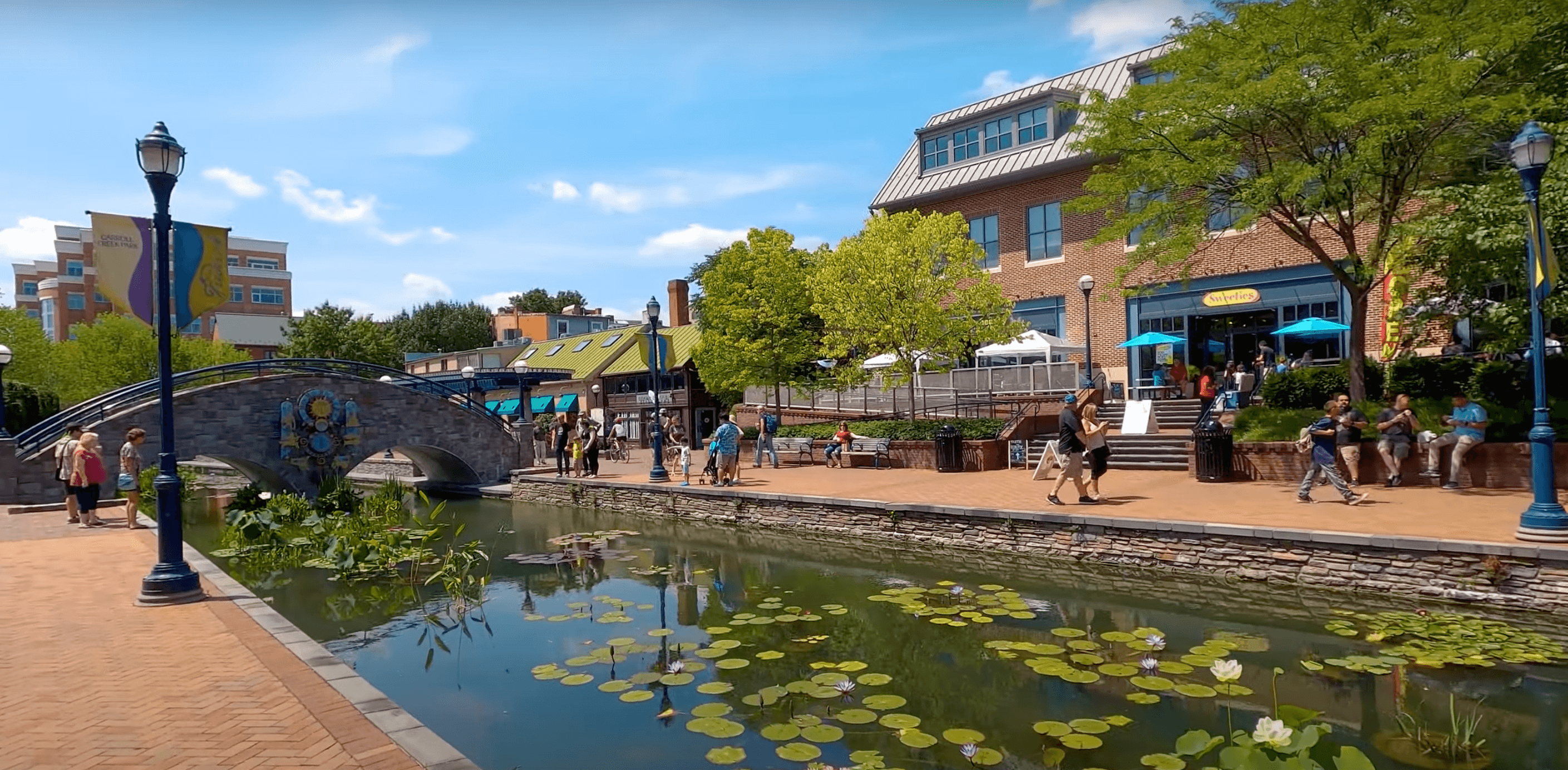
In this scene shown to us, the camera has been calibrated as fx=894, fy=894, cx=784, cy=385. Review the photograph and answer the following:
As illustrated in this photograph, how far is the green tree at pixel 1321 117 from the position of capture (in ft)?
44.7

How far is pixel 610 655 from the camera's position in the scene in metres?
8.16

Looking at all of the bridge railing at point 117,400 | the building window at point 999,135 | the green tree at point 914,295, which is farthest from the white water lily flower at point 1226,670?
the building window at point 999,135

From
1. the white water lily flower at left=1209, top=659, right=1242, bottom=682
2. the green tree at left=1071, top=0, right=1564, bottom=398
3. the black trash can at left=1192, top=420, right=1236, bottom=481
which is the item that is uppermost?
the green tree at left=1071, top=0, right=1564, bottom=398

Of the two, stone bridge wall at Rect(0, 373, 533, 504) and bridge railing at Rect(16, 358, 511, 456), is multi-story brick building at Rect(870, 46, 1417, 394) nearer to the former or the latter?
stone bridge wall at Rect(0, 373, 533, 504)

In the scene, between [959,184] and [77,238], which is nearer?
[959,184]

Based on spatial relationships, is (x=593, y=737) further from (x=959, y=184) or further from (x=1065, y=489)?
(x=959, y=184)

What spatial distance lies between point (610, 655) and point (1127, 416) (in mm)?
14999

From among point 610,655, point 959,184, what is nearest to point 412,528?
point 610,655

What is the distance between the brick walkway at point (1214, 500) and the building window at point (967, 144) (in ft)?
50.4

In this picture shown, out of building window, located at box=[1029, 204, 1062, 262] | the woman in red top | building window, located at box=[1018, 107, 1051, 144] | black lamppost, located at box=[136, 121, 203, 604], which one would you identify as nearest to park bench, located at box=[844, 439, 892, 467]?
building window, located at box=[1029, 204, 1062, 262]

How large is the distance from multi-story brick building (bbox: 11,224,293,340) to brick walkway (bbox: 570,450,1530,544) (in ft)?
202

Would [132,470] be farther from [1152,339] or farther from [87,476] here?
[1152,339]

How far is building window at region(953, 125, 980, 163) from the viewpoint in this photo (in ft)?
103

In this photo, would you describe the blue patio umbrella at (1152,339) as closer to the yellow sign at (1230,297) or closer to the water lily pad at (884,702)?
the yellow sign at (1230,297)
